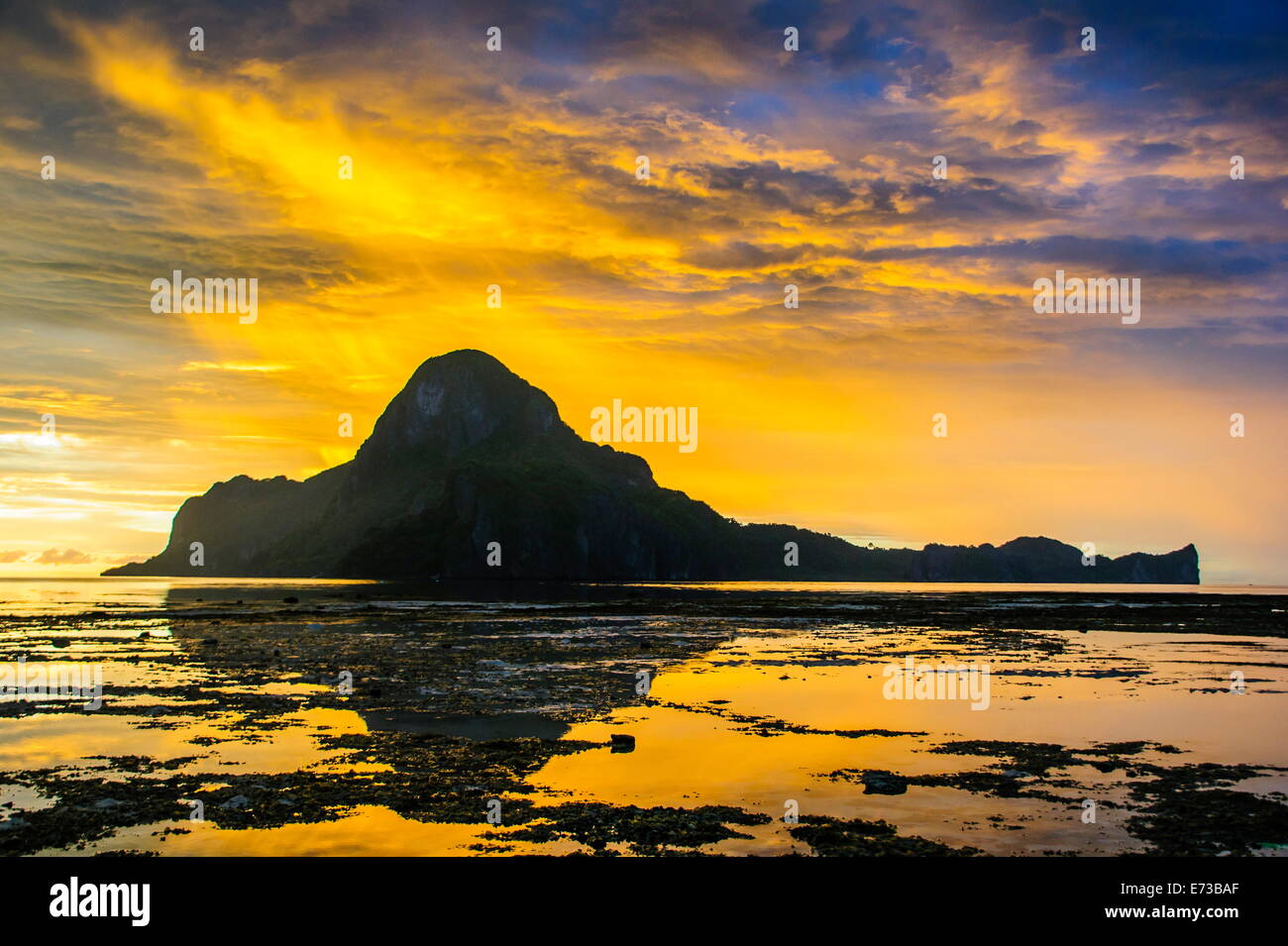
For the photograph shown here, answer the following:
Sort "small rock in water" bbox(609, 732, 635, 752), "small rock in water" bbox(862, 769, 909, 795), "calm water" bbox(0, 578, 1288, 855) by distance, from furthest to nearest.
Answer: "small rock in water" bbox(609, 732, 635, 752) < "small rock in water" bbox(862, 769, 909, 795) < "calm water" bbox(0, 578, 1288, 855)

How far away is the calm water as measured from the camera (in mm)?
13758

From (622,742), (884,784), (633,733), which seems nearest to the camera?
(884,784)

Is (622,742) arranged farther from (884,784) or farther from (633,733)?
(884,784)

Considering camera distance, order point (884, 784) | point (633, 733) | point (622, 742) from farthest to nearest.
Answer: point (633, 733) < point (622, 742) < point (884, 784)

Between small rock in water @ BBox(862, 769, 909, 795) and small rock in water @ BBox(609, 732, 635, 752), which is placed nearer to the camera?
small rock in water @ BBox(862, 769, 909, 795)

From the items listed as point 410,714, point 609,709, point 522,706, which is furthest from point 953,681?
point 410,714

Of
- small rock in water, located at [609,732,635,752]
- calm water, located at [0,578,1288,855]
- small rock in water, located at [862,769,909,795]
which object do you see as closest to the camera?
calm water, located at [0,578,1288,855]

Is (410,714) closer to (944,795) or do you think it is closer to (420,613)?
(944,795)

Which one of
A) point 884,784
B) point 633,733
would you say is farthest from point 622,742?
point 884,784

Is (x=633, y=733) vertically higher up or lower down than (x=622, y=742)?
lower down

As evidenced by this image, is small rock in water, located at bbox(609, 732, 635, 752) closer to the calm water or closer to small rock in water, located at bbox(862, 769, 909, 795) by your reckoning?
the calm water

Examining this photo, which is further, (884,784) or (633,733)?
(633,733)

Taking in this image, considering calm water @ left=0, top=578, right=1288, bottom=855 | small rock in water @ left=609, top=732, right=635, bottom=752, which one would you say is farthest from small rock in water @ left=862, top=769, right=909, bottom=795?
small rock in water @ left=609, top=732, right=635, bottom=752

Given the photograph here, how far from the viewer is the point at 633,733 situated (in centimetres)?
2152
